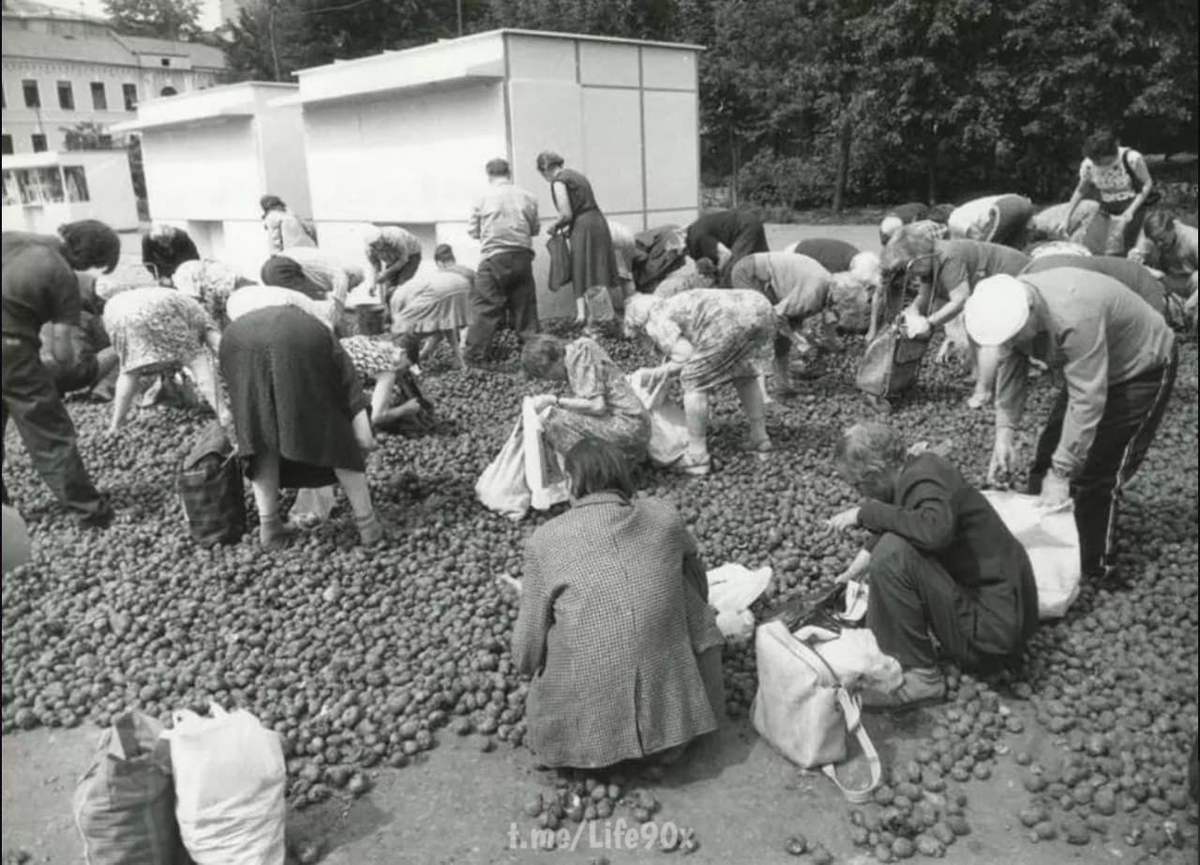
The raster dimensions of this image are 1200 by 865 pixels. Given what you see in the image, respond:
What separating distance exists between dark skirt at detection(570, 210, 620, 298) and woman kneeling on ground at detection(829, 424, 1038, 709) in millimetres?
4988

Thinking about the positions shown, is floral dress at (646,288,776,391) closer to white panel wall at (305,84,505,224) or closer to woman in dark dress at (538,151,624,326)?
woman in dark dress at (538,151,624,326)

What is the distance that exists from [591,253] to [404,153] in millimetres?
2986

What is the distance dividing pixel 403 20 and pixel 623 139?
4496 mm

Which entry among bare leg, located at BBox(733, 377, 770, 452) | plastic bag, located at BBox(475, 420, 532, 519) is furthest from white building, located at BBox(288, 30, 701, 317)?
plastic bag, located at BBox(475, 420, 532, 519)

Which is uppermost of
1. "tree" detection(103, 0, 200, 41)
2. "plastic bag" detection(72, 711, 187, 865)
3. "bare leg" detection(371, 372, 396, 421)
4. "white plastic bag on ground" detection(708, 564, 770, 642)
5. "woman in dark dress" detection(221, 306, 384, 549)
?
"tree" detection(103, 0, 200, 41)

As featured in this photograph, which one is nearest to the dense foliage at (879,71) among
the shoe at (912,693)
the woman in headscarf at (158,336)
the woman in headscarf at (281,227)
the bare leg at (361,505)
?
the woman in headscarf at (158,336)

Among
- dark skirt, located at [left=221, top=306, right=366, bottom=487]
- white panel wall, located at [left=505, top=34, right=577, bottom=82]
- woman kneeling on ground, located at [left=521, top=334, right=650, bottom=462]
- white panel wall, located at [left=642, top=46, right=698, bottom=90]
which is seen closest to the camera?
dark skirt, located at [left=221, top=306, right=366, bottom=487]

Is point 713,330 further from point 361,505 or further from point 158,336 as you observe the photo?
point 158,336

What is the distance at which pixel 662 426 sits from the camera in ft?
18.0

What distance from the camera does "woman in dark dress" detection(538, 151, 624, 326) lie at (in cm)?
780

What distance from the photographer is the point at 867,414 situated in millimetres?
6473

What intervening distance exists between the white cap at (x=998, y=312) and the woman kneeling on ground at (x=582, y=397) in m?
1.91

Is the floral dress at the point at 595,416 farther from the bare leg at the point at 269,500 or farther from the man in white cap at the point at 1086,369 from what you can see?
the man in white cap at the point at 1086,369

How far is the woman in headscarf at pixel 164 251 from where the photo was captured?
5246 mm
